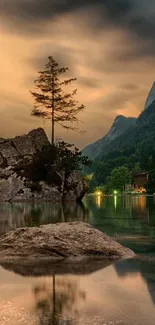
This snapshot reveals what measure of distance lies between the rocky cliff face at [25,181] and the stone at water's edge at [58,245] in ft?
151

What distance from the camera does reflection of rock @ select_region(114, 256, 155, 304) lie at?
9.97m

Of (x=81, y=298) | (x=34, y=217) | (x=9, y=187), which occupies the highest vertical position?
(x=9, y=187)

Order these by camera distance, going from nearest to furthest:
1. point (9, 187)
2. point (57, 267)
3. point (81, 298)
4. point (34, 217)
Result: point (81, 298) → point (57, 267) → point (34, 217) → point (9, 187)

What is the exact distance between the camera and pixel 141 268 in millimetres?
11484

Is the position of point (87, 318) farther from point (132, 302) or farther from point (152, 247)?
point (152, 247)

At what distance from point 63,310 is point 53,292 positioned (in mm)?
1300

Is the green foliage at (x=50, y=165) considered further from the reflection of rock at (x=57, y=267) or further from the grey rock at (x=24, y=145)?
the reflection of rock at (x=57, y=267)

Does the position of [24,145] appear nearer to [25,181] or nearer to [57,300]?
[25,181]

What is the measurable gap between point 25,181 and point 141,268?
50.6 m

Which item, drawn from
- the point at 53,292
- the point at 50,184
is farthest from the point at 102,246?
the point at 50,184

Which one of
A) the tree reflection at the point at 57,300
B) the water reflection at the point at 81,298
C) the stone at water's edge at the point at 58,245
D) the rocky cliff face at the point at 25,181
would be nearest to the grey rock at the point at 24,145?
the rocky cliff face at the point at 25,181

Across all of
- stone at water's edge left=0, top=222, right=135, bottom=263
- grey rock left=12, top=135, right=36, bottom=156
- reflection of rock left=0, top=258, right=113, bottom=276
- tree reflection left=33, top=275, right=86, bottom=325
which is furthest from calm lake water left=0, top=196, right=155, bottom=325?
grey rock left=12, top=135, right=36, bottom=156

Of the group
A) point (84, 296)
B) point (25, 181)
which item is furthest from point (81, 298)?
point (25, 181)

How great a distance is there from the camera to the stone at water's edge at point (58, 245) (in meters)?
13.5
